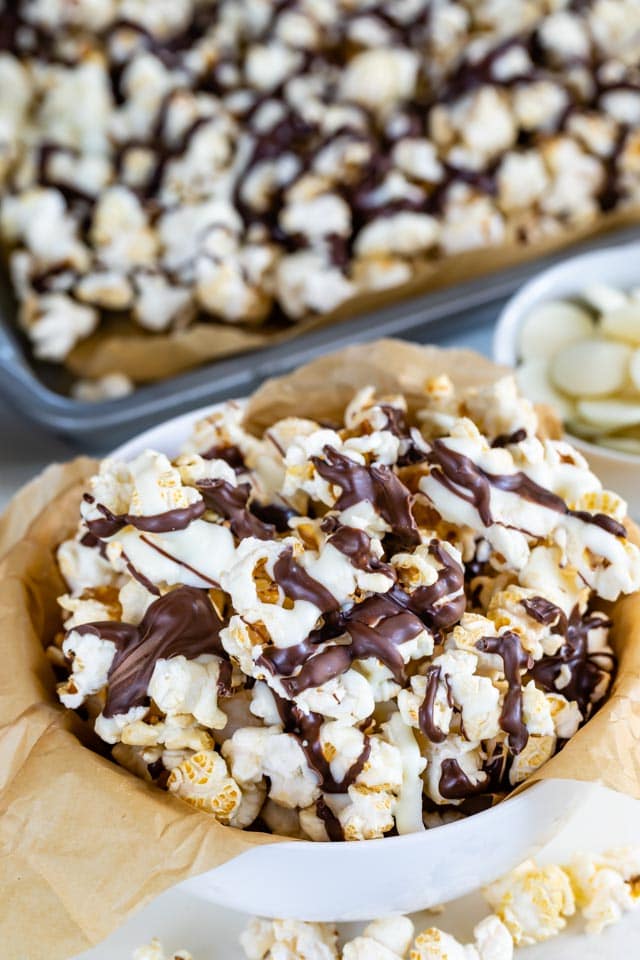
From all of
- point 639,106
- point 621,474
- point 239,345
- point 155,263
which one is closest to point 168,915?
point 621,474

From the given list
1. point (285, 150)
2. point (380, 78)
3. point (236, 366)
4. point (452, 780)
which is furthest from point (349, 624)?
point (380, 78)

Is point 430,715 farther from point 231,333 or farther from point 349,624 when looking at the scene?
point 231,333

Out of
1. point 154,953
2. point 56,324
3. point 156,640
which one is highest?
point 156,640

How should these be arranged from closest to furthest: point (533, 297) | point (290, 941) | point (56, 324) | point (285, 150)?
point (290, 941)
point (533, 297)
point (56, 324)
point (285, 150)

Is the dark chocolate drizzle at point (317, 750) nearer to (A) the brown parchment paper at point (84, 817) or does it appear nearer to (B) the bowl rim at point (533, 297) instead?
(A) the brown parchment paper at point (84, 817)

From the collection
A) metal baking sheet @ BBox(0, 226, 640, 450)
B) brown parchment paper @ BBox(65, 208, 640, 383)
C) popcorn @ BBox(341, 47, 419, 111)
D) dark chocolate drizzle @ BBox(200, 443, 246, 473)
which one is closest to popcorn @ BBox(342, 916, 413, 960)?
dark chocolate drizzle @ BBox(200, 443, 246, 473)

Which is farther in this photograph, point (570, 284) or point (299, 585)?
point (570, 284)
